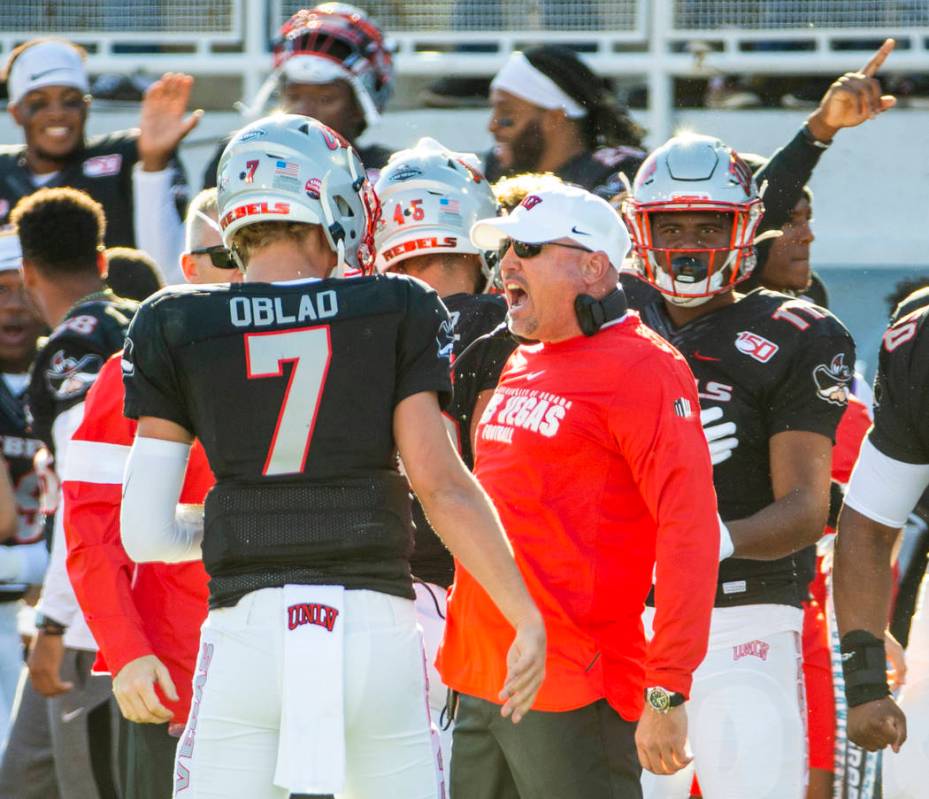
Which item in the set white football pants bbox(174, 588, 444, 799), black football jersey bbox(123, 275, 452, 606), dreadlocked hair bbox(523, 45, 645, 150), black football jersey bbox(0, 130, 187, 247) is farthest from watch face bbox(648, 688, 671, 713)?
black football jersey bbox(0, 130, 187, 247)

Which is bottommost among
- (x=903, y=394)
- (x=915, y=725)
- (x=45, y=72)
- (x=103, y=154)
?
(x=915, y=725)

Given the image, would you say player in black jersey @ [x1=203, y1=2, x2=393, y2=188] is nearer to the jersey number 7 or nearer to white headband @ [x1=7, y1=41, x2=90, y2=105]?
white headband @ [x1=7, y1=41, x2=90, y2=105]

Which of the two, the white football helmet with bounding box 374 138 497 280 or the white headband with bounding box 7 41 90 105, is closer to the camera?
the white football helmet with bounding box 374 138 497 280

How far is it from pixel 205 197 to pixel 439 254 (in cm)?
Answer: 86

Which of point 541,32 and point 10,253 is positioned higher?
point 541,32

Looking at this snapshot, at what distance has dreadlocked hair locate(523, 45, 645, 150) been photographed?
7.29m

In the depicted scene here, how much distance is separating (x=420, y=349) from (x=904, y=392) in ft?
4.57

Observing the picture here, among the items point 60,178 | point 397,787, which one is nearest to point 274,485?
point 397,787

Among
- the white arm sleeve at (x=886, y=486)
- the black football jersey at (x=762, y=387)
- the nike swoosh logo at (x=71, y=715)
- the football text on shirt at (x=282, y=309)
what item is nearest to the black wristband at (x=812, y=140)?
the black football jersey at (x=762, y=387)

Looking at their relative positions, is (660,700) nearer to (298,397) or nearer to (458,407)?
(298,397)

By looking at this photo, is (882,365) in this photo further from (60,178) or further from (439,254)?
(60,178)

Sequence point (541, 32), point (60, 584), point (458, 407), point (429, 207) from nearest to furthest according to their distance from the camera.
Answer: point (458, 407)
point (429, 207)
point (60, 584)
point (541, 32)

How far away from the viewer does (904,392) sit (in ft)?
Answer: 14.5

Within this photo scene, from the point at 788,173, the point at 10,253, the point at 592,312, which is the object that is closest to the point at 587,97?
the point at 788,173
